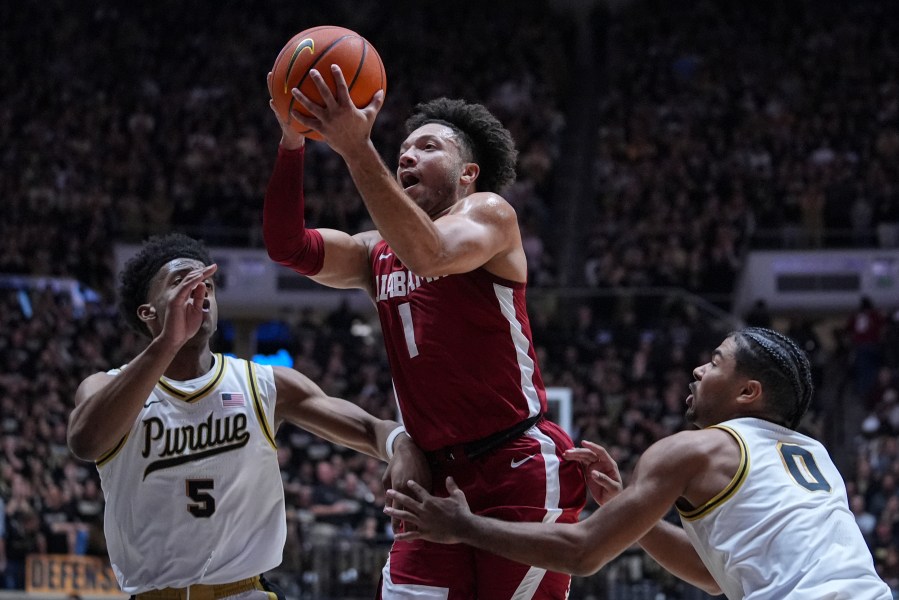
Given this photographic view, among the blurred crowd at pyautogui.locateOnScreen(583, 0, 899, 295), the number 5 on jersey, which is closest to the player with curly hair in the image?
the number 5 on jersey

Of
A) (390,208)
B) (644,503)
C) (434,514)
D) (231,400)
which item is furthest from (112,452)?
(644,503)

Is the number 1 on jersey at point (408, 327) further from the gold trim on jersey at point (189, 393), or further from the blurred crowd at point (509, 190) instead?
the blurred crowd at point (509, 190)

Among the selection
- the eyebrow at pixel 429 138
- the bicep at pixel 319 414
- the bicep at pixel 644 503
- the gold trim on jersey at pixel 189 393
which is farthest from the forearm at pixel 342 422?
the bicep at pixel 644 503

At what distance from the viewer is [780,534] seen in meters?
3.61

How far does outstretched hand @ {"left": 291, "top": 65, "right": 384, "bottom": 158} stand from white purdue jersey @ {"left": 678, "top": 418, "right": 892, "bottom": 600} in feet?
4.84

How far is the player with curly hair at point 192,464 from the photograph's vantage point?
4.25 meters

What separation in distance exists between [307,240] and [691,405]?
1.47 meters

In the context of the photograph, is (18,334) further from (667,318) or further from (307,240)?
(307,240)

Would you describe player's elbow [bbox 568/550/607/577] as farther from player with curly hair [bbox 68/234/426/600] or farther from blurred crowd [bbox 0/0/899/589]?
blurred crowd [bbox 0/0/899/589]

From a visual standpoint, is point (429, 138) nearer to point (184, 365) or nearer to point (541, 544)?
point (184, 365)

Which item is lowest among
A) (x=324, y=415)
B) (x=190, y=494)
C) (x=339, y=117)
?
(x=190, y=494)

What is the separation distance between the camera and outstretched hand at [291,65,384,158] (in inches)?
134

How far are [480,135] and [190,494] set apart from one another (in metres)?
1.72

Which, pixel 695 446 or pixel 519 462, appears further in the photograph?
pixel 519 462
